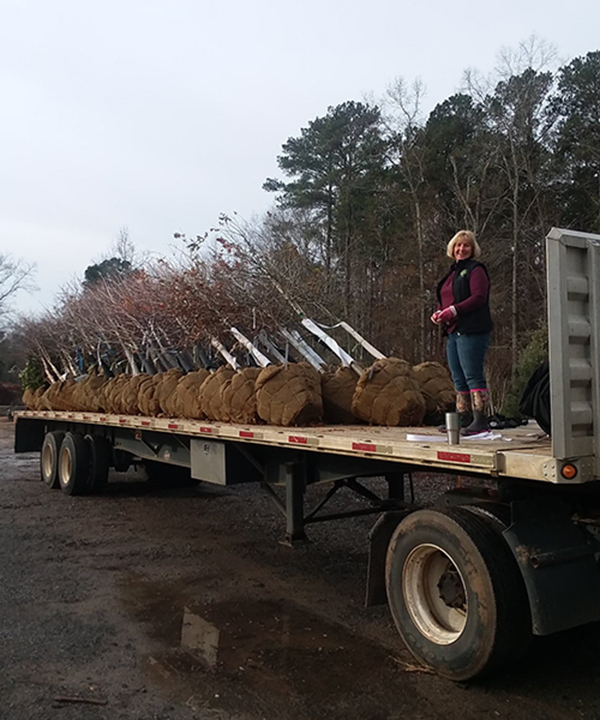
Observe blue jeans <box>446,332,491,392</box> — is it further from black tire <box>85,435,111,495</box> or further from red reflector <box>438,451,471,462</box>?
black tire <box>85,435,111,495</box>

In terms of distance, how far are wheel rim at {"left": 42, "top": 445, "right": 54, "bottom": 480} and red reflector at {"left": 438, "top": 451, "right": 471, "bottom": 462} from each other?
9.93m

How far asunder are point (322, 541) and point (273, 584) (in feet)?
5.33

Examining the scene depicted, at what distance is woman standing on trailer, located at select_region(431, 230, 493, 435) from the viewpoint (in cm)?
487

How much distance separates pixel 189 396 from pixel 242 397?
4.79 feet

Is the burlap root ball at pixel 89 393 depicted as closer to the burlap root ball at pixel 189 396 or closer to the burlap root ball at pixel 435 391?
the burlap root ball at pixel 189 396

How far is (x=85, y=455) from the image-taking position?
11258 millimetres

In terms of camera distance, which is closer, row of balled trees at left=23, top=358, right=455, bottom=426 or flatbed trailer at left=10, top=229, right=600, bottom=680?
flatbed trailer at left=10, top=229, right=600, bottom=680

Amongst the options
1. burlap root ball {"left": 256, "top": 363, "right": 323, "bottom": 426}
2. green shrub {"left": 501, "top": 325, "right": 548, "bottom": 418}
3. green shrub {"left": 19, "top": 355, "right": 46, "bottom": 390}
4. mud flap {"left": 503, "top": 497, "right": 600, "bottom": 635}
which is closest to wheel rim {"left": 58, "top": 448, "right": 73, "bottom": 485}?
burlap root ball {"left": 256, "top": 363, "right": 323, "bottom": 426}

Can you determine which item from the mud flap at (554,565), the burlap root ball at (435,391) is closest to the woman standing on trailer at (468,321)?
the mud flap at (554,565)

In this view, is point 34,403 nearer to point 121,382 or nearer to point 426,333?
point 121,382

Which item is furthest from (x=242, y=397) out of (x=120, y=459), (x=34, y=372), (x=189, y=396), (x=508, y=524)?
(x=34, y=372)

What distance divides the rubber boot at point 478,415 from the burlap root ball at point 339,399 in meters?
1.87

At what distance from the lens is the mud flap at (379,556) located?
181 inches

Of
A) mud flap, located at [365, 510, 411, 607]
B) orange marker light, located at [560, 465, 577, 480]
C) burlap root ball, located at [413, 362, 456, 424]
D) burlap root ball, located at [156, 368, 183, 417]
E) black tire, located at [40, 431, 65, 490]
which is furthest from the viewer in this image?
black tire, located at [40, 431, 65, 490]
